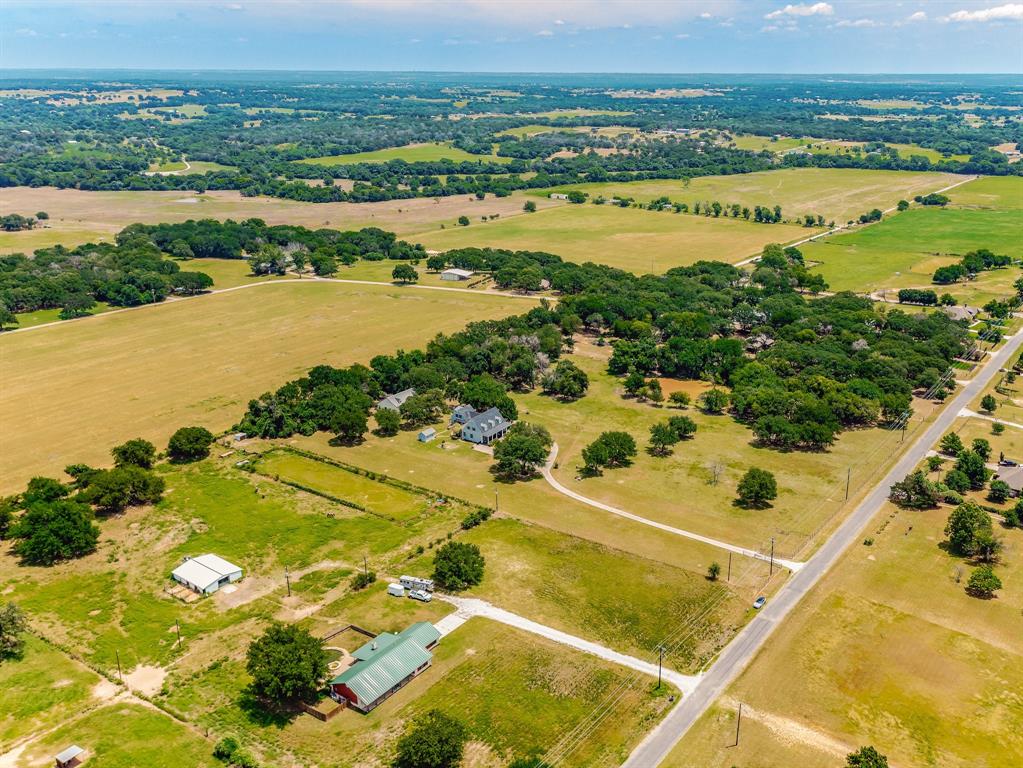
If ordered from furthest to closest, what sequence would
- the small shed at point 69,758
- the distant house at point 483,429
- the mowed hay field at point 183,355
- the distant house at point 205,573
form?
1. the mowed hay field at point 183,355
2. the distant house at point 483,429
3. the distant house at point 205,573
4. the small shed at point 69,758

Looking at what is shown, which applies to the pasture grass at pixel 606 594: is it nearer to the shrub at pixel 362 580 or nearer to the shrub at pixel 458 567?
the shrub at pixel 458 567

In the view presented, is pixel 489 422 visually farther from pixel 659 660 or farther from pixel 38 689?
pixel 38 689

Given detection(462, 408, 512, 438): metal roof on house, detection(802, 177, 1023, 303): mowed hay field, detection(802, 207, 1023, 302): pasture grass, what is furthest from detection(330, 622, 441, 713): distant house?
detection(802, 207, 1023, 302): pasture grass

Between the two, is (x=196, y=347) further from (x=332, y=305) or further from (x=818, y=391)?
(x=818, y=391)

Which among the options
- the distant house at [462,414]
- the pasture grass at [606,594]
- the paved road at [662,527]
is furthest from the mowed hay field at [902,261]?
the pasture grass at [606,594]

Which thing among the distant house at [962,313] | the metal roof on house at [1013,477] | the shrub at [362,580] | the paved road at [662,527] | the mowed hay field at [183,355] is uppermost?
the distant house at [962,313]

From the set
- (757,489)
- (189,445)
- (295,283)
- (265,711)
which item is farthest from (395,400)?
(295,283)

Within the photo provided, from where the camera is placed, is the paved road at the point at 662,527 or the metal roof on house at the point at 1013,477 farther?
the metal roof on house at the point at 1013,477

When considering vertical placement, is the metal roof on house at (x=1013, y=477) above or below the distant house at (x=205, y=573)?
above
